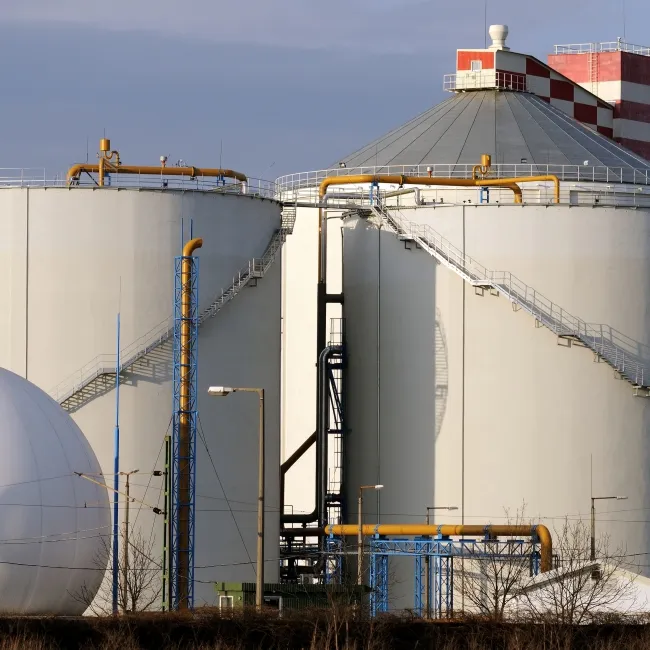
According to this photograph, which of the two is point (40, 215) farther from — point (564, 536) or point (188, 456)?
point (564, 536)

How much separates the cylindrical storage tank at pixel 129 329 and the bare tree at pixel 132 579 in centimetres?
135

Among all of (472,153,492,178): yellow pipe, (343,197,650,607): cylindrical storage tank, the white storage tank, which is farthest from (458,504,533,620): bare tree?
(472,153,492,178): yellow pipe

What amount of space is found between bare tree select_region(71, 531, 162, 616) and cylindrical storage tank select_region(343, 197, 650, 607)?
7780 millimetres

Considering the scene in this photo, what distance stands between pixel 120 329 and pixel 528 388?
410 inches

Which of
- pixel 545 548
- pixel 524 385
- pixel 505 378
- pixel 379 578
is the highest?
pixel 505 378

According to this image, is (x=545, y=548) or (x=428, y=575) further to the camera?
(x=545, y=548)

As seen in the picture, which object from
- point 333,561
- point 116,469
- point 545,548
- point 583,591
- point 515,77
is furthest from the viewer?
point 515,77

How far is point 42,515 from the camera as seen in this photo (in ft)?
129

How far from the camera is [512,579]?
4666 cm

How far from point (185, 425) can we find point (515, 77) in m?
25.4

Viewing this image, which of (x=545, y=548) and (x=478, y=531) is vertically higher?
(x=478, y=531)

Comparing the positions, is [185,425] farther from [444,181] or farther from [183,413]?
[444,181]

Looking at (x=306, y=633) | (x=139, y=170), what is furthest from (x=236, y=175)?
(x=306, y=633)

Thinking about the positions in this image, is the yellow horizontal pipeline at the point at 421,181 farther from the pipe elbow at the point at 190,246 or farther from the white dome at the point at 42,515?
the white dome at the point at 42,515
